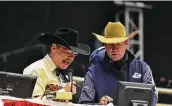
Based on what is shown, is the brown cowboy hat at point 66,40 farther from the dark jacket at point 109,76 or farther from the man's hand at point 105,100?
the man's hand at point 105,100

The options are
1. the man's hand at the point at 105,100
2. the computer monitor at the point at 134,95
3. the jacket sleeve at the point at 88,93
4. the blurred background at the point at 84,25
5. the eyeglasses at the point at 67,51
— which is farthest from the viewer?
the blurred background at the point at 84,25

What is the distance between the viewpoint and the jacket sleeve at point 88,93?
3.11m

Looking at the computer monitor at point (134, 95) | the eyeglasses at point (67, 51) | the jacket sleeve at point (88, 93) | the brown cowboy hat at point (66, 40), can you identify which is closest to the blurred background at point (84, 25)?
the brown cowboy hat at point (66, 40)

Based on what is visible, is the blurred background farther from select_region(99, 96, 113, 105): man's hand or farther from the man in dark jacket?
select_region(99, 96, 113, 105): man's hand

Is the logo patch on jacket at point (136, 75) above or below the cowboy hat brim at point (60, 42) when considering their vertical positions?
below

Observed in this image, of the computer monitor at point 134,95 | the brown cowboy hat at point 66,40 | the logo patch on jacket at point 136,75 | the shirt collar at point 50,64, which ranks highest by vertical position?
the brown cowboy hat at point 66,40

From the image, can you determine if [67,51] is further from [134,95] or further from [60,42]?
[134,95]

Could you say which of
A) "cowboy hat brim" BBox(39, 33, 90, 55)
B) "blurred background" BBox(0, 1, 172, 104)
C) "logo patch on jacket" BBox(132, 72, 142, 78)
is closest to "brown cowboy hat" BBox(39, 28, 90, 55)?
"cowboy hat brim" BBox(39, 33, 90, 55)

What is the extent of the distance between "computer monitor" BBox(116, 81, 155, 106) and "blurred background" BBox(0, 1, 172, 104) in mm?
4255

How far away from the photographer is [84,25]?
764 cm

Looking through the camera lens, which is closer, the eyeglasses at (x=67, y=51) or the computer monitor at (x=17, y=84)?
the computer monitor at (x=17, y=84)

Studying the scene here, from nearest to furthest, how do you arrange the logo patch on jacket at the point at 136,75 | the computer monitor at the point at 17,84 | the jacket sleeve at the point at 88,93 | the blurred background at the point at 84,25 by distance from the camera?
the computer monitor at the point at 17,84, the jacket sleeve at the point at 88,93, the logo patch on jacket at the point at 136,75, the blurred background at the point at 84,25

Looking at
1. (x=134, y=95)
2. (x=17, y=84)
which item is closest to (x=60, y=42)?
(x=17, y=84)

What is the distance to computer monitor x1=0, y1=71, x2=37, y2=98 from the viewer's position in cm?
274
